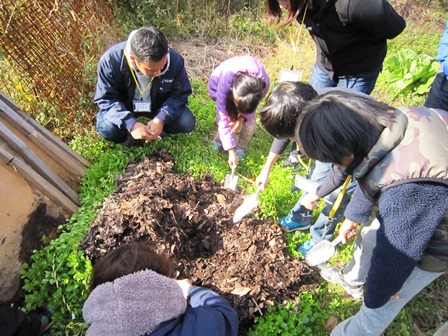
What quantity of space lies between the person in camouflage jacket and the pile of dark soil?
1.03 meters

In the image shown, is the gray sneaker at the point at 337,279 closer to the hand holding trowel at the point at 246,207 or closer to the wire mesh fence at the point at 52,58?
the hand holding trowel at the point at 246,207

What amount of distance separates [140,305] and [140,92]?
2.31 m

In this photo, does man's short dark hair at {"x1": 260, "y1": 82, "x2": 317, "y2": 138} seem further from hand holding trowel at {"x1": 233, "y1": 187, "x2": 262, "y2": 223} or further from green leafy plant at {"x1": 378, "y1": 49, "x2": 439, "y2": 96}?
green leafy plant at {"x1": 378, "y1": 49, "x2": 439, "y2": 96}

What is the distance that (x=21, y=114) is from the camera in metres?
3.06

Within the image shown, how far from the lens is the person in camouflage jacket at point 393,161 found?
133 cm

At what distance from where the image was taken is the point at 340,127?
1384 millimetres

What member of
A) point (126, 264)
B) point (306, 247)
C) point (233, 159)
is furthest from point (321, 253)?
point (126, 264)

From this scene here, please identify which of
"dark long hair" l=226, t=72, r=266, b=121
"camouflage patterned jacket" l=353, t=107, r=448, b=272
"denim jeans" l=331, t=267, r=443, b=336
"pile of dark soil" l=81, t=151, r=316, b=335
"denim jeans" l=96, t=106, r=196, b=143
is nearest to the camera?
"camouflage patterned jacket" l=353, t=107, r=448, b=272

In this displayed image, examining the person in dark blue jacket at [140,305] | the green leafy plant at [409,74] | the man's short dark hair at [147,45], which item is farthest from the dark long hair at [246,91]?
the green leafy plant at [409,74]

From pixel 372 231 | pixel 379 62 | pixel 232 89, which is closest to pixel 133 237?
pixel 232 89

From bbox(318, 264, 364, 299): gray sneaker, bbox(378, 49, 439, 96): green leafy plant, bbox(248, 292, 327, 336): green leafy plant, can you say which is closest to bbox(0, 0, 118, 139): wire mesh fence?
bbox(248, 292, 327, 336): green leafy plant

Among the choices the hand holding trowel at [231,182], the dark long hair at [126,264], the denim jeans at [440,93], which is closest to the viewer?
the dark long hair at [126,264]

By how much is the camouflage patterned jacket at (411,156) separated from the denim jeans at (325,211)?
0.91m

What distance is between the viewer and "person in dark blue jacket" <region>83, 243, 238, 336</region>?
137 cm
